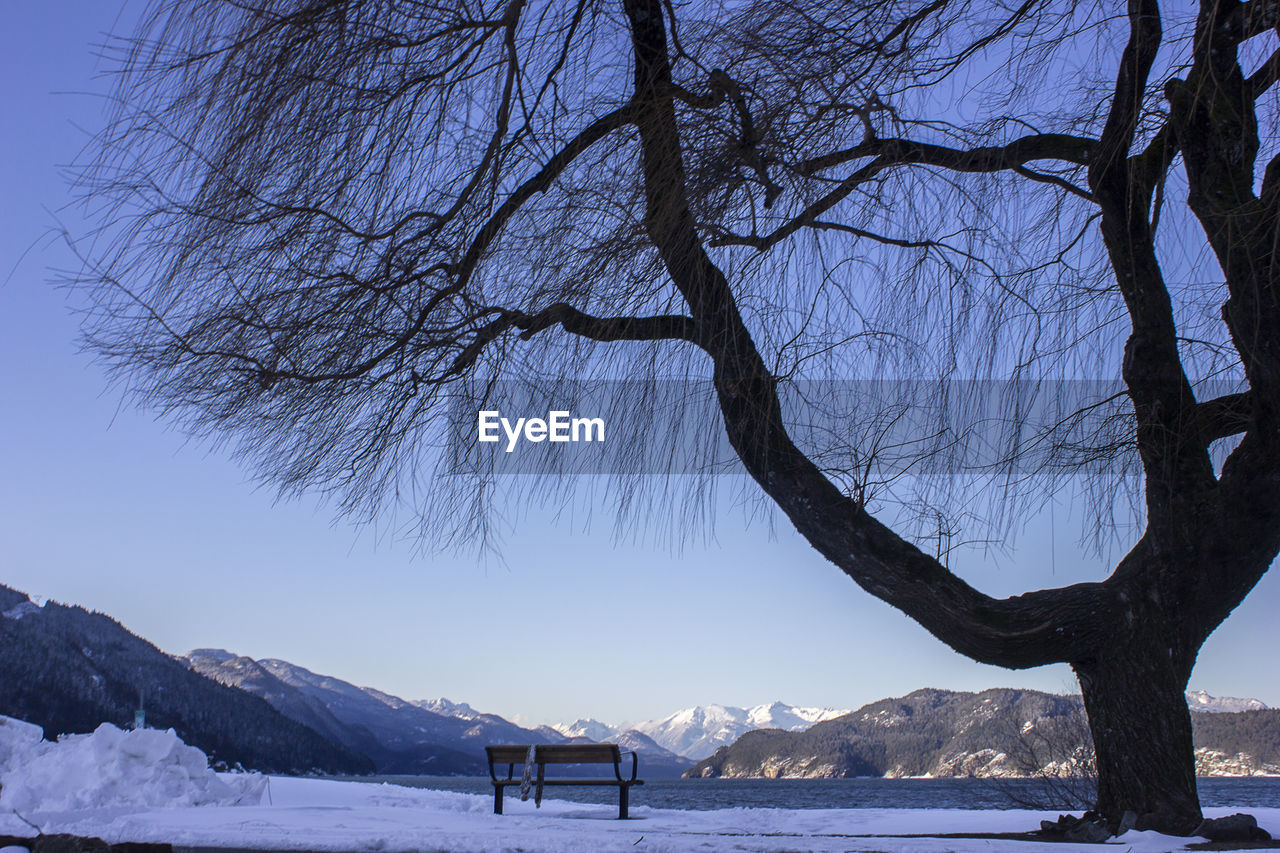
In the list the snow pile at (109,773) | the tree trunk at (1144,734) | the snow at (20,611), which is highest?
the snow at (20,611)

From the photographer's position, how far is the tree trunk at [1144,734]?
11.3 feet

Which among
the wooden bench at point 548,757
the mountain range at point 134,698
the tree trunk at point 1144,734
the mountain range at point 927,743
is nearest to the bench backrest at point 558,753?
the wooden bench at point 548,757

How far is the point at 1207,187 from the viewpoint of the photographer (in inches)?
128

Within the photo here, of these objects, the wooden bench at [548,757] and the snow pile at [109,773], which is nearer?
the snow pile at [109,773]

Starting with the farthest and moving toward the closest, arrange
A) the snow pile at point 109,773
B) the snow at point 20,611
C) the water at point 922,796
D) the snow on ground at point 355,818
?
the snow at point 20,611
the water at point 922,796
the snow pile at point 109,773
the snow on ground at point 355,818

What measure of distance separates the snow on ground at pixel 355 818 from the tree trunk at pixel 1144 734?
27cm

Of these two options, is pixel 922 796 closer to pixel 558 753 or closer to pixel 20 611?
pixel 558 753

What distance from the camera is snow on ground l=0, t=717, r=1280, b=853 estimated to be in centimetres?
277

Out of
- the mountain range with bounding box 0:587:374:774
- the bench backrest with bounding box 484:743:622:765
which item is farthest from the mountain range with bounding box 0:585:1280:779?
the bench backrest with bounding box 484:743:622:765

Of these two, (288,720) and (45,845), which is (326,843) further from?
(288,720)

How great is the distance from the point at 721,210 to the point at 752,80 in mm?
424

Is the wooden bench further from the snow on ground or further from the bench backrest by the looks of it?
the snow on ground

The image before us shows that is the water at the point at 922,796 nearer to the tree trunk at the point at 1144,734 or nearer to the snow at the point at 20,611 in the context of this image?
the tree trunk at the point at 1144,734

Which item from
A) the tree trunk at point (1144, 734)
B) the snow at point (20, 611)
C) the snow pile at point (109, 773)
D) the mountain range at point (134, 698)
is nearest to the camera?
the tree trunk at point (1144, 734)
